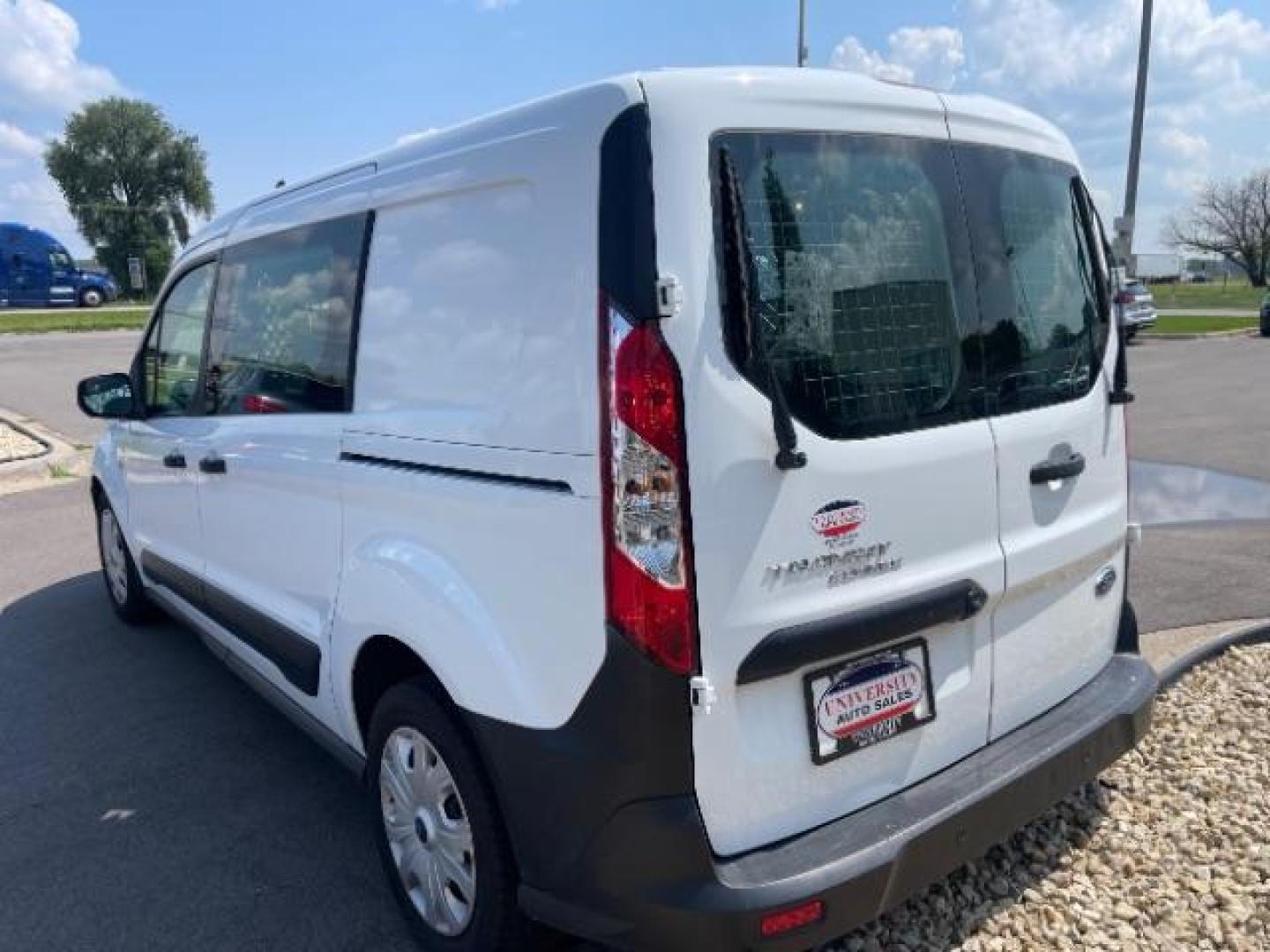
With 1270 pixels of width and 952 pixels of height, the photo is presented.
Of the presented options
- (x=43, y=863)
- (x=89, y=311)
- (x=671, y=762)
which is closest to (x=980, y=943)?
(x=671, y=762)

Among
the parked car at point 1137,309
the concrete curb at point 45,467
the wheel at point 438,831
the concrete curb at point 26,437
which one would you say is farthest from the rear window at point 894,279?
the parked car at point 1137,309

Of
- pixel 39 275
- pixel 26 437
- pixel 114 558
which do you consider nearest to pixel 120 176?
pixel 39 275

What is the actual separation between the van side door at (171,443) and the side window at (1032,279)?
2.92 metres

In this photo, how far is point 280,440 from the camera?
325 cm

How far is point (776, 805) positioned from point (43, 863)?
251 centimetres

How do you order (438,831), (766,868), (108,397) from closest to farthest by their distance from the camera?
(766,868)
(438,831)
(108,397)

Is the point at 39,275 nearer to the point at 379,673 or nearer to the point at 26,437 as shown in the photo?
the point at 26,437

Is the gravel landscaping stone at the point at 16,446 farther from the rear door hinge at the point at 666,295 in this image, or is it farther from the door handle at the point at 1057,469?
the door handle at the point at 1057,469

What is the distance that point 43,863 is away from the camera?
3240mm

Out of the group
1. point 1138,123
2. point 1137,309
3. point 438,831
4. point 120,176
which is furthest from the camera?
point 120,176

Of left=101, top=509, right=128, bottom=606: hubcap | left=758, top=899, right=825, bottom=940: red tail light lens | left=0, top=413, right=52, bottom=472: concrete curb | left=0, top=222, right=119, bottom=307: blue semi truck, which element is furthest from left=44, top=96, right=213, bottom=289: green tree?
left=758, top=899, right=825, bottom=940: red tail light lens

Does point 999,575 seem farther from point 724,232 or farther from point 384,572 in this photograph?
point 384,572

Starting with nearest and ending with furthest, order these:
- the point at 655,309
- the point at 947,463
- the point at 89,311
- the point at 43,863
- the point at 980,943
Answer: the point at 655,309
the point at 947,463
the point at 980,943
the point at 43,863
the point at 89,311

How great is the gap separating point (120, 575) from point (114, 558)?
0.48ft
